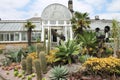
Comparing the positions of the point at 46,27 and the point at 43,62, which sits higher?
the point at 46,27

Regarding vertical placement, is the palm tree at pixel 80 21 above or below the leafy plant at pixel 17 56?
above

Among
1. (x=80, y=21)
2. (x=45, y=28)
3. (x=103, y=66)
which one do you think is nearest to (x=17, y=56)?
(x=103, y=66)

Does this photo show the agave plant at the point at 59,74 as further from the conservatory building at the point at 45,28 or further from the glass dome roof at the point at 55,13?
the glass dome roof at the point at 55,13

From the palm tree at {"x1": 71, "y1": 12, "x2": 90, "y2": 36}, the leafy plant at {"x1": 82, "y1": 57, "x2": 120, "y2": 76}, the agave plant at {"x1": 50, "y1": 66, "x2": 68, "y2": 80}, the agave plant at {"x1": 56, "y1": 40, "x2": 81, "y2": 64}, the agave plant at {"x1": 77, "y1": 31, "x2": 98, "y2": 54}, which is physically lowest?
the agave plant at {"x1": 50, "y1": 66, "x2": 68, "y2": 80}

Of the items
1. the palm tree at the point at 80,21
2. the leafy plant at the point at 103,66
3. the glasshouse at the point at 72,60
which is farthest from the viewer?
the palm tree at the point at 80,21

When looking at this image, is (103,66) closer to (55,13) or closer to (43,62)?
(43,62)

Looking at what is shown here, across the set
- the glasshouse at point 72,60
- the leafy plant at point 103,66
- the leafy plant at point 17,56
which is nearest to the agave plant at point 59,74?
the glasshouse at point 72,60

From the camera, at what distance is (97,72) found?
1512 cm

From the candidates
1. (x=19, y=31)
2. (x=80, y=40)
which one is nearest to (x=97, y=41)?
(x=80, y=40)

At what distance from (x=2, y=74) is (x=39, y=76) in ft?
17.7

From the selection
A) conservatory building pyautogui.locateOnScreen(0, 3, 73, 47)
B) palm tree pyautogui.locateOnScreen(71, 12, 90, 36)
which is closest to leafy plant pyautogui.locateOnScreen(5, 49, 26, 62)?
palm tree pyautogui.locateOnScreen(71, 12, 90, 36)

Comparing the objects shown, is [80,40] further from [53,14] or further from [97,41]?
[53,14]

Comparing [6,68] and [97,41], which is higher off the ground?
[97,41]

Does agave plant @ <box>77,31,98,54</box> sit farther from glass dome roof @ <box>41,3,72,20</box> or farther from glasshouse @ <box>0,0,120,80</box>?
glass dome roof @ <box>41,3,72,20</box>
